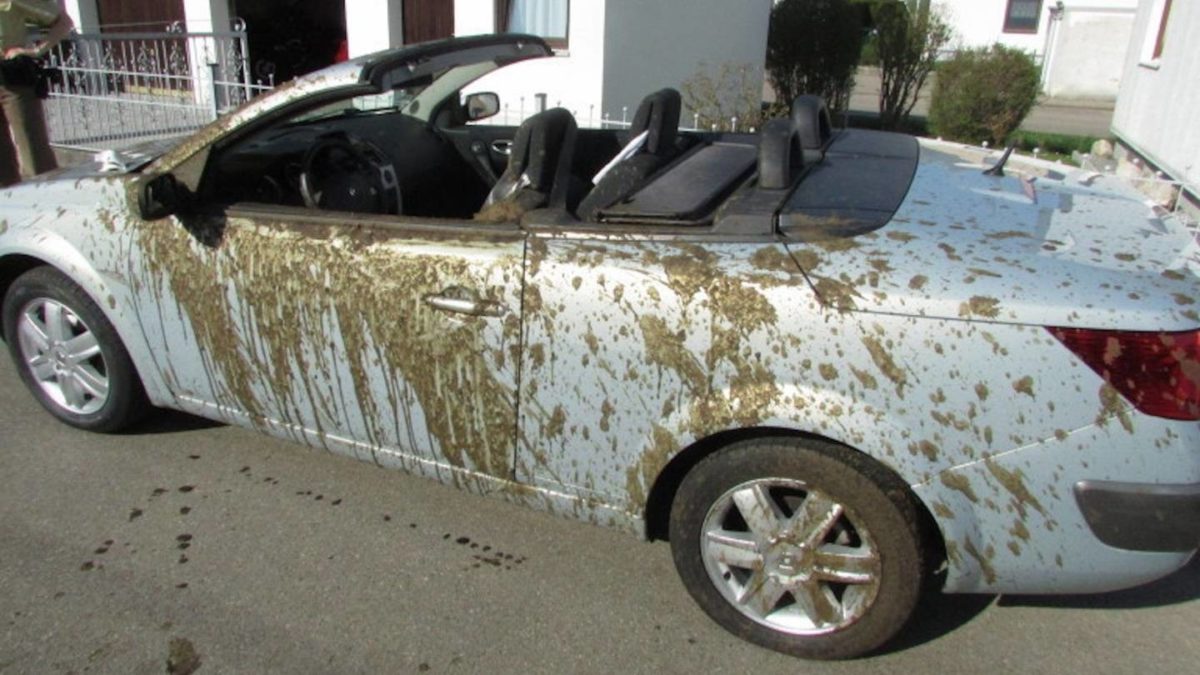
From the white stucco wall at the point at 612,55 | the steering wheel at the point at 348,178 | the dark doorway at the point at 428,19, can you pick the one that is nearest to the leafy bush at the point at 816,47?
the white stucco wall at the point at 612,55

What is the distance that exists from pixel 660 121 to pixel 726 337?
1291 mm

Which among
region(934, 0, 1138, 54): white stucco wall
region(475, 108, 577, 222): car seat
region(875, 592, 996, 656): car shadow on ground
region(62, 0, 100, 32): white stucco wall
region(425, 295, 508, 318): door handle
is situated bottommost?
region(875, 592, 996, 656): car shadow on ground

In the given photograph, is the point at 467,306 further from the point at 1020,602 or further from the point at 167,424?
the point at 167,424

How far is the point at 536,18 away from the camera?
10.2 metres

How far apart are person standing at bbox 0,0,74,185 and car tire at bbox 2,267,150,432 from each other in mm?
3791

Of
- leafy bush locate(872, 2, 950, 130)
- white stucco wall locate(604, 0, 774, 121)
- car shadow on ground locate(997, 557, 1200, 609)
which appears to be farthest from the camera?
leafy bush locate(872, 2, 950, 130)

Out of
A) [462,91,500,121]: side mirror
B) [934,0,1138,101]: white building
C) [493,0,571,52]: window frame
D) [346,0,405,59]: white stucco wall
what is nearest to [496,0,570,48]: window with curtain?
[493,0,571,52]: window frame

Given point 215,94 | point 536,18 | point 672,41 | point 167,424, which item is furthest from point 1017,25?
point 167,424

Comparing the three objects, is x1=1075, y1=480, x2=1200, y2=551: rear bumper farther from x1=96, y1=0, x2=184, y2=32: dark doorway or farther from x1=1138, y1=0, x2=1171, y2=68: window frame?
x1=96, y1=0, x2=184, y2=32: dark doorway

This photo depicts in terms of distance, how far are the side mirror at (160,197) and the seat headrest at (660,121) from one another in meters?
1.62

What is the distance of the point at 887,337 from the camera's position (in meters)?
2.19

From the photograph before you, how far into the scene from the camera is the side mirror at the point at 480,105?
15.1 feet

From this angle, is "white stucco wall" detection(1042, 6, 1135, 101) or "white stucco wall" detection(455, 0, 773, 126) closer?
"white stucco wall" detection(455, 0, 773, 126)

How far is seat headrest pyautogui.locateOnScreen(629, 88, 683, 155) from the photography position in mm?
3309
